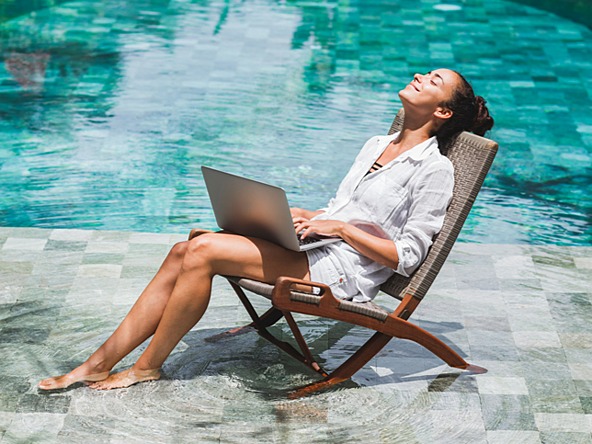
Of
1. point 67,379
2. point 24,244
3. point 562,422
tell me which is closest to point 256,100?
point 24,244

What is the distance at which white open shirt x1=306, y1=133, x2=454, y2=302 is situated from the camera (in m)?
4.09

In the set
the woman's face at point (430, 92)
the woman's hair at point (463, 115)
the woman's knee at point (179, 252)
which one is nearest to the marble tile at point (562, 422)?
the woman's hair at point (463, 115)

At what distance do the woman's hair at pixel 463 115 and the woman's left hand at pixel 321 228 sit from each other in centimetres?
60

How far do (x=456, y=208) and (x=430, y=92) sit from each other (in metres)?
0.49

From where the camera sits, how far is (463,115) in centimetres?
434

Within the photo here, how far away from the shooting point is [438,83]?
14.0ft

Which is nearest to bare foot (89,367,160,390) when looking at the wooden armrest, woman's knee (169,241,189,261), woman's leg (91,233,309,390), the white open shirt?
woman's leg (91,233,309,390)

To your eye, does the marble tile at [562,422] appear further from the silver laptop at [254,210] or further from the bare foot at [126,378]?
the bare foot at [126,378]

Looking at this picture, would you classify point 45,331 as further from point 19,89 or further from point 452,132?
point 19,89

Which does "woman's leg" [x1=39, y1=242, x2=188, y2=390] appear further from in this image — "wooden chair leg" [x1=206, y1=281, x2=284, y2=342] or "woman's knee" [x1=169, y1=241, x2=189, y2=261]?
"wooden chair leg" [x1=206, y1=281, x2=284, y2=342]

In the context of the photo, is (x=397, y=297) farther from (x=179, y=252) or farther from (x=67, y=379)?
(x=67, y=379)

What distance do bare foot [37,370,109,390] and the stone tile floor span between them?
3 centimetres

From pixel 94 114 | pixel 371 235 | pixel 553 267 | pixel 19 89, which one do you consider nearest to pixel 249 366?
pixel 371 235

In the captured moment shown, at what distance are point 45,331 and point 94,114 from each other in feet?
10.9
